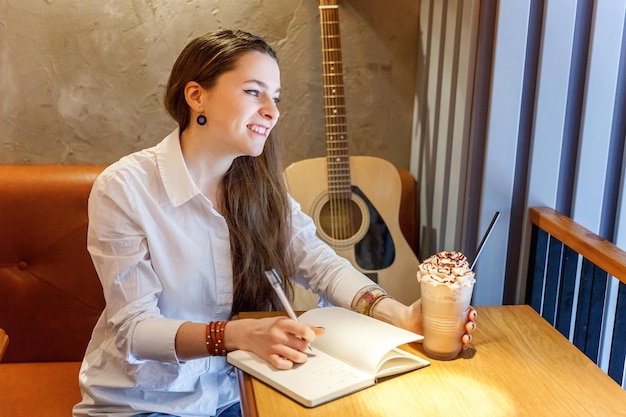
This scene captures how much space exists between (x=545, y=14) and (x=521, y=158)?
343 millimetres

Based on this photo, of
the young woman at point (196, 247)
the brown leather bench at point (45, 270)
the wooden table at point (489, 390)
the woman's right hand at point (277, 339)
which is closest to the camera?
the wooden table at point (489, 390)

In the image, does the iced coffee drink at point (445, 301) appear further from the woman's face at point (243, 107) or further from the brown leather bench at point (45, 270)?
the brown leather bench at point (45, 270)

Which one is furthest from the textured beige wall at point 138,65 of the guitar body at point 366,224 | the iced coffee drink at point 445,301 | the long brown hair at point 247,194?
the iced coffee drink at point 445,301

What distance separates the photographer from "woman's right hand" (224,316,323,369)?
121 cm

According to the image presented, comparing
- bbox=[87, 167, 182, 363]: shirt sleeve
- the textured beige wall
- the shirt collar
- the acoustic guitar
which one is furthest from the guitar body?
bbox=[87, 167, 182, 363]: shirt sleeve

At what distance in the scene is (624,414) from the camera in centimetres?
111

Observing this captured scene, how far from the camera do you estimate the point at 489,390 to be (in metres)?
1.17

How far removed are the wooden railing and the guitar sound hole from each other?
55 centimetres

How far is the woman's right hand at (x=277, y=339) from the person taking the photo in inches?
47.8

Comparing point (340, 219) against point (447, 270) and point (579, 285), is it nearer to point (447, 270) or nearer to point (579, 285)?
point (579, 285)

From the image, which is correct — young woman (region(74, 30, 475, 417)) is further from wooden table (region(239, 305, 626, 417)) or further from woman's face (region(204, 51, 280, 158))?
wooden table (region(239, 305, 626, 417))

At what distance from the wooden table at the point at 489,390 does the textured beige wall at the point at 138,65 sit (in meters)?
1.20

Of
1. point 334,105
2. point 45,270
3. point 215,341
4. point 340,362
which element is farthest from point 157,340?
point 334,105

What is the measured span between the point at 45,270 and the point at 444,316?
1.23 meters
